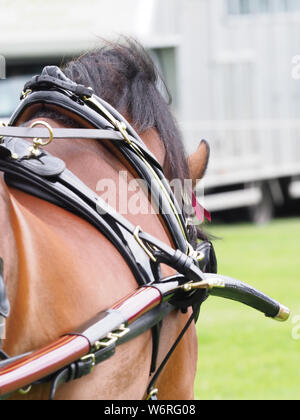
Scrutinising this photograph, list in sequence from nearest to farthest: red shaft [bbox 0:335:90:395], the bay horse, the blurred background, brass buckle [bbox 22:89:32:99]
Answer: red shaft [bbox 0:335:90:395] < the bay horse < brass buckle [bbox 22:89:32:99] < the blurred background

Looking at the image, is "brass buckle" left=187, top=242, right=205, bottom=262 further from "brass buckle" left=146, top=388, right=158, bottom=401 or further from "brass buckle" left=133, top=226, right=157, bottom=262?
"brass buckle" left=146, top=388, right=158, bottom=401

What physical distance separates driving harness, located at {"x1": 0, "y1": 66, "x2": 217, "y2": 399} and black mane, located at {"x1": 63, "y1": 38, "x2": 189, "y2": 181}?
224 mm

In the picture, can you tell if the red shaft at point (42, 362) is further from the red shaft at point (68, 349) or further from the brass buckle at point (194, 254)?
the brass buckle at point (194, 254)

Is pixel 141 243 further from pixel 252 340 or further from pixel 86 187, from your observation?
pixel 252 340

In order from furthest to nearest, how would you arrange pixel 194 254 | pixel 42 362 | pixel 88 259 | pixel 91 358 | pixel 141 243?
pixel 194 254
pixel 141 243
pixel 88 259
pixel 91 358
pixel 42 362

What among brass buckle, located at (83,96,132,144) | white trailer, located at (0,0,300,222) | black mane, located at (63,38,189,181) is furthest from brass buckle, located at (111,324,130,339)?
white trailer, located at (0,0,300,222)

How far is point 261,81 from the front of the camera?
1244 cm

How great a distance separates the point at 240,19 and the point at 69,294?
37.6 ft

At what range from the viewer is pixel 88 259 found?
178cm

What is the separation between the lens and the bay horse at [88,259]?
5.33ft

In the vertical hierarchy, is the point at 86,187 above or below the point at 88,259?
above

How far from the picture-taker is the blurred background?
396 inches

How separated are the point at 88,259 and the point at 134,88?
0.74m

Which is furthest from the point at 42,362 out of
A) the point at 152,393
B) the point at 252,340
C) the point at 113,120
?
the point at 252,340
